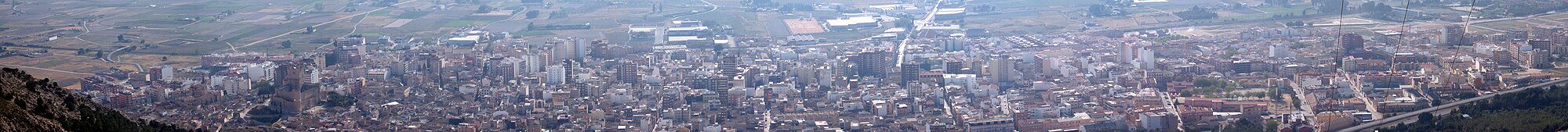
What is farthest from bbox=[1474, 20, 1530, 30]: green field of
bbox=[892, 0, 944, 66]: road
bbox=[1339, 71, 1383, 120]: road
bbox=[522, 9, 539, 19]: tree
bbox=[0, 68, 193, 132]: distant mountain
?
bbox=[0, 68, 193, 132]: distant mountain

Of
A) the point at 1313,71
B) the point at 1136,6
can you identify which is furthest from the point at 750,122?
the point at 1136,6

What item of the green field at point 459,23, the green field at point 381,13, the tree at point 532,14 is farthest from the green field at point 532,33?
the green field at point 381,13

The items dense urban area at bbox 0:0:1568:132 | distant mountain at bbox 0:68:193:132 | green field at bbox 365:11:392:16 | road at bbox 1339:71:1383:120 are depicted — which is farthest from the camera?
green field at bbox 365:11:392:16

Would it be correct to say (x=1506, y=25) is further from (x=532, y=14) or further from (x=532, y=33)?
(x=532, y=14)


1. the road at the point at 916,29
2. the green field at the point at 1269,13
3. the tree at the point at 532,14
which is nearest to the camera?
the road at the point at 916,29

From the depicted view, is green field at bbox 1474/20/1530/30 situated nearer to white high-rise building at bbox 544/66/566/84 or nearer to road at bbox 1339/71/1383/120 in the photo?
road at bbox 1339/71/1383/120

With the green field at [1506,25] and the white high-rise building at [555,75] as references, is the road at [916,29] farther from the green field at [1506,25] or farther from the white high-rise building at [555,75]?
the green field at [1506,25]
